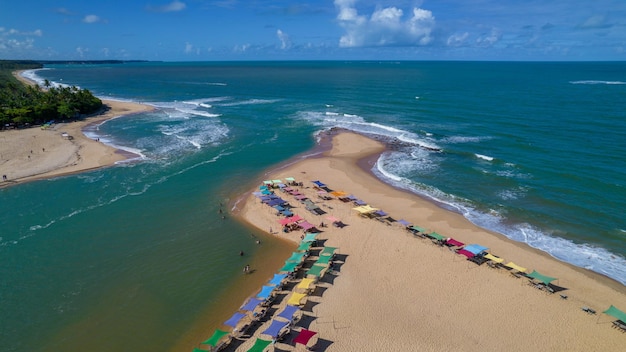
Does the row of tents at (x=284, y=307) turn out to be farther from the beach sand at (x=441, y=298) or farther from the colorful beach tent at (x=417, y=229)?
the colorful beach tent at (x=417, y=229)

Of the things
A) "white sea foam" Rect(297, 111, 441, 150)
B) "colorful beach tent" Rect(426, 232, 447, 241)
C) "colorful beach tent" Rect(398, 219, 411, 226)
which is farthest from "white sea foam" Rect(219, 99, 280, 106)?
"colorful beach tent" Rect(426, 232, 447, 241)

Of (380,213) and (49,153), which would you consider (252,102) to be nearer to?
(49,153)

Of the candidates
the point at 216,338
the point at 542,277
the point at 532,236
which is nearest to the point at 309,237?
the point at 216,338

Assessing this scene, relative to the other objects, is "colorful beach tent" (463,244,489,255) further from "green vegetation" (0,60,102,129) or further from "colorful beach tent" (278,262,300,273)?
"green vegetation" (0,60,102,129)

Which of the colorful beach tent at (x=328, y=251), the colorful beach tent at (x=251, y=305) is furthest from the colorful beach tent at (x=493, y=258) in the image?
the colorful beach tent at (x=251, y=305)

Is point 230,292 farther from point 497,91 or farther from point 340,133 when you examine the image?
point 497,91

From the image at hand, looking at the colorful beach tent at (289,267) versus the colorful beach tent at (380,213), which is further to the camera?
the colorful beach tent at (380,213)

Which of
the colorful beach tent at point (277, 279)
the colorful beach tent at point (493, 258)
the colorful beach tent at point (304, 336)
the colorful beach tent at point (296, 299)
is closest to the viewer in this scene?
the colorful beach tent at point (304, 336)
